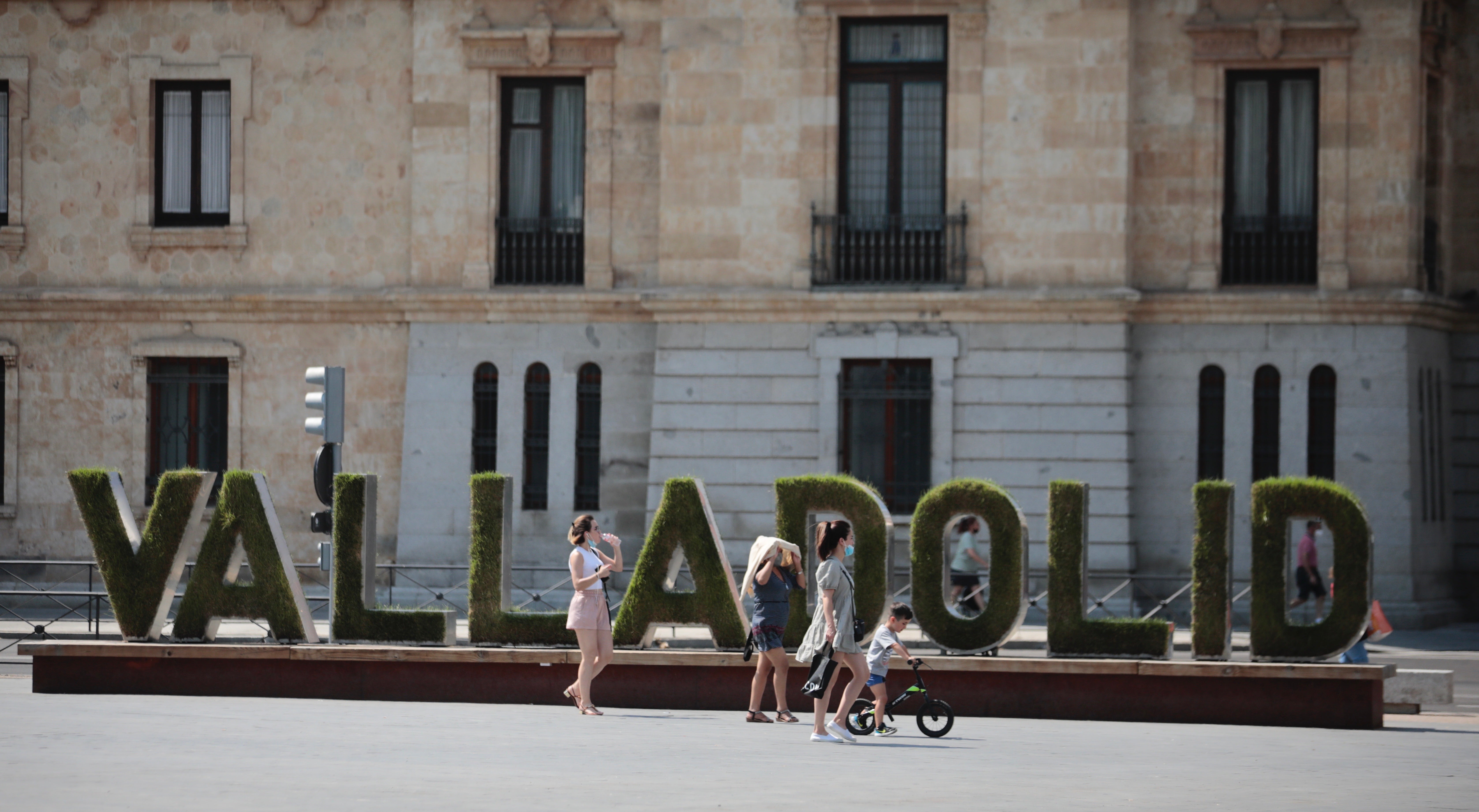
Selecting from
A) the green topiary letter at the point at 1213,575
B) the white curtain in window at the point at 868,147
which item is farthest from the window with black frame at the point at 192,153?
the green topiary letter at the point at 1213,575

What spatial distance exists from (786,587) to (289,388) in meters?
14.7

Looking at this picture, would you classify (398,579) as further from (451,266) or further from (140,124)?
(140,124)

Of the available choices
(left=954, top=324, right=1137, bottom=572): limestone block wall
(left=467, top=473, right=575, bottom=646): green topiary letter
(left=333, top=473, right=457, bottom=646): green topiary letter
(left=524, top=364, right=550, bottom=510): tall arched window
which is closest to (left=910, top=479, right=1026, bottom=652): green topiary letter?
(left=467, top=473, right=575, bottom=646): green topiary letter

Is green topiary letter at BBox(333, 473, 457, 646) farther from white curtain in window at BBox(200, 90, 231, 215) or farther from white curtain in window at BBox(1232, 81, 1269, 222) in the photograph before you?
white curtain in window at BBox(1232, 81, 1269, 222)

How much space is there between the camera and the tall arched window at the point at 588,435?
27688mm

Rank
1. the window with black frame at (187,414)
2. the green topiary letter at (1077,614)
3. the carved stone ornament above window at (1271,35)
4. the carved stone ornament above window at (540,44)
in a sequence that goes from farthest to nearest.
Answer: the window with black frame at (187,414), the carved stone ornament above window at (540,44), the carved stone ornament above window at (1271,35), the green topiary letter at (1077,614)

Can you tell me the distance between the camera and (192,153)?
2922 centimetres

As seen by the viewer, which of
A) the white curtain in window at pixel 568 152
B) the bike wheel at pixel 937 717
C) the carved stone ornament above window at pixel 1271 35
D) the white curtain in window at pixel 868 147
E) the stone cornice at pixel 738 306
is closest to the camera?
the bike wheel at pixel 937 717

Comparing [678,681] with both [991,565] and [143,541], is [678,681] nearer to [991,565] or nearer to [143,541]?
[991,565]

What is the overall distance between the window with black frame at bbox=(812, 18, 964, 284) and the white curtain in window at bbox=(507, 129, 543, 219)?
460 cm

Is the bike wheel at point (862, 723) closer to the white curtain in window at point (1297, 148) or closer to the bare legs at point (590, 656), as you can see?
the bare legs at point (590, 656)

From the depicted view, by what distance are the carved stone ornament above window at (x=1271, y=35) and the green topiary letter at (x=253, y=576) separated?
50.5 ft

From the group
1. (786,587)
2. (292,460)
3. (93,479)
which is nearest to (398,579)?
(292,460)

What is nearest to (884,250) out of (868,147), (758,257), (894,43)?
(868,147)
